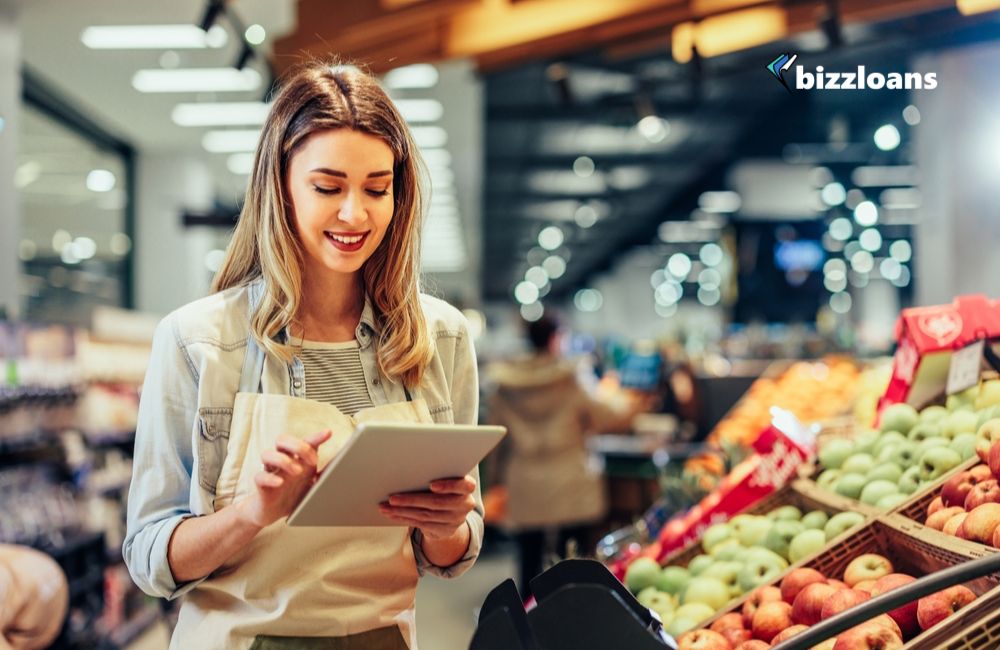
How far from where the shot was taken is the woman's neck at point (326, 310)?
1.91 metres

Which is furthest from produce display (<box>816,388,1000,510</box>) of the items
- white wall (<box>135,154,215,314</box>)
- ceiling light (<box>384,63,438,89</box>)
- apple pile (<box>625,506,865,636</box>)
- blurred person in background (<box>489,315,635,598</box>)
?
white wall (<box>135,154,215,314</box>)

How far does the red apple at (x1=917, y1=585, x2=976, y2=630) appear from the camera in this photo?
1878 millimetres

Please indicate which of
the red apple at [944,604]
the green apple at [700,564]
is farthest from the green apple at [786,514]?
the red apple at [944,604]

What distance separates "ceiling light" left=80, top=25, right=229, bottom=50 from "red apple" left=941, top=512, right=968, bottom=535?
23.4ft

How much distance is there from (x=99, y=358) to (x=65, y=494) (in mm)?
1175

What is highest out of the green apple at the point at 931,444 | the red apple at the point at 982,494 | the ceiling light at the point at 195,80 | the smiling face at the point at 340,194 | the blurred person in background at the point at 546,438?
the ceiling light at the point at 195,80

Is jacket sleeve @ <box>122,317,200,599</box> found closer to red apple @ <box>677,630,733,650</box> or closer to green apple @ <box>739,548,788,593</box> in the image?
red apple @ <box>677,630,733,650</box>

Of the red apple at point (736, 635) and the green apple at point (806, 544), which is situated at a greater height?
the green apple at point (806, 544)

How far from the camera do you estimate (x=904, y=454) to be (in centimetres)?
270

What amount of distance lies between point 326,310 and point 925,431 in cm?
158

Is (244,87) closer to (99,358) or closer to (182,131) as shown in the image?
(182,131)

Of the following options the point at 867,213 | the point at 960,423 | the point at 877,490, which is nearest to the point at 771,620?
the point at 877,490

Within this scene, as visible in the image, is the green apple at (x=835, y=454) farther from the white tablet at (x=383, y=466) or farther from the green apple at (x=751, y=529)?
the white tablet at (x=383, y=466)

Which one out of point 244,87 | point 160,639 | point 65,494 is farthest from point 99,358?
point 244,87
